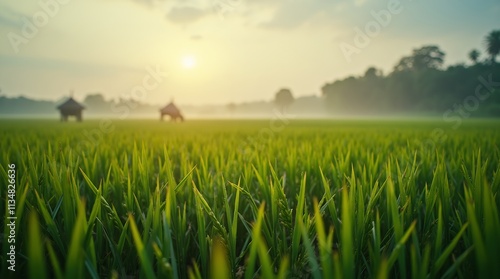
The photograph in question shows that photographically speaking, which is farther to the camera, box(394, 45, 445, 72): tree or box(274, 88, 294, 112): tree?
box(274, 88, 294, 112): tree

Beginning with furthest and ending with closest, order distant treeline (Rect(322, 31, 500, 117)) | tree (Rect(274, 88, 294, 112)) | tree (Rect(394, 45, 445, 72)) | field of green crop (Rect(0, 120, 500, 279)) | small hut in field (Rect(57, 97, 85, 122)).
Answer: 1. tree (Rect(274, 88, 294, 112))
2. tree (Rect(394, 45, 445, 72))
3. distant treeline (Rect(322, 31, 500, 117))
4. small hut in field (Rect(57, 97, 85, 122))
5. field of green crop (Rect(0, 120, 500, 279))

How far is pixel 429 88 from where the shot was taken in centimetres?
6375

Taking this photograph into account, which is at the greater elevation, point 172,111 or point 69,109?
point 69,109

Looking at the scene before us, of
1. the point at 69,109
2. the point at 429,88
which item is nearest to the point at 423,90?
the point at 429,88

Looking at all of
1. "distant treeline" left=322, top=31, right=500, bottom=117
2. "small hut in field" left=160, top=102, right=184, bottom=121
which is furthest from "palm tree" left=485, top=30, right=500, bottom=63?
"small hut in field" left=160, top=102, right=184, bottom=121

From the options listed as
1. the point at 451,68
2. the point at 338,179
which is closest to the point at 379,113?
the point at 451,68

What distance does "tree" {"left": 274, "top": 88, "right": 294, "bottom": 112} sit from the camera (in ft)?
337

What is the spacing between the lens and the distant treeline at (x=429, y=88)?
56969 mm

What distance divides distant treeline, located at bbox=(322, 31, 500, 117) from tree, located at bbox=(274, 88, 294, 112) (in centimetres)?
1770

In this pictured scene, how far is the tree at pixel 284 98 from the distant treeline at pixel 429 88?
58.1 ft

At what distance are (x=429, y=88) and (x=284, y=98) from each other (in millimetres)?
47451

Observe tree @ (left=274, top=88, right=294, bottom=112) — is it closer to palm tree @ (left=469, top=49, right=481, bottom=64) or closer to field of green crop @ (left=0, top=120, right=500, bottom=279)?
palm tree @ (left=469, top=49, right=481, bottom=64)

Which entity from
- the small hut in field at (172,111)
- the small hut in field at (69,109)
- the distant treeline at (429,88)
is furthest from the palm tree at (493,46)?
the small hut in field at (69,109)

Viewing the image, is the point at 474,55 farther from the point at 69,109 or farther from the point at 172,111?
the point at 69,109
